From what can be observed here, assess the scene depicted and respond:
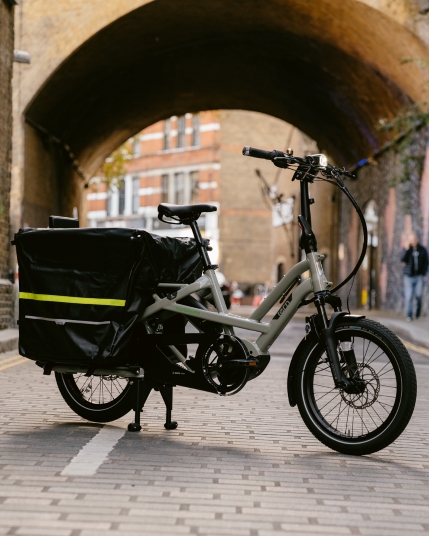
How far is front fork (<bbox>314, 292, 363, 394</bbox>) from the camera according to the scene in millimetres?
5031

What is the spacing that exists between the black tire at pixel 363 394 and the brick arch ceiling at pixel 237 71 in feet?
45.9

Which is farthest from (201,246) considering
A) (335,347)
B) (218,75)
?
(218,75)

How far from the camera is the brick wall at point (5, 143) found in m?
14.0

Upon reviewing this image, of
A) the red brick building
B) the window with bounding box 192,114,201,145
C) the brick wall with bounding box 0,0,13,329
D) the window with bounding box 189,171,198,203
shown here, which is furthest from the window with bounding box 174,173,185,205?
the brick wall with bounding box 0,0,13,329

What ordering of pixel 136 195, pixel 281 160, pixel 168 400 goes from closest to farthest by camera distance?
pixel 281 160 < pixel 168 400 < pixel 136 195

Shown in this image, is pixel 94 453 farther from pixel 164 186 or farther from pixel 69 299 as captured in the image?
pixel 164 186

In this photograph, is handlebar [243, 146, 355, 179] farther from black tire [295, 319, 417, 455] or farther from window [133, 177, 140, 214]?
window [133, 177, 140, 214]

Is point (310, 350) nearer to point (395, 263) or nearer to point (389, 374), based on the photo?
point (389, 374)

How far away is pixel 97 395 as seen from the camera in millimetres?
5938

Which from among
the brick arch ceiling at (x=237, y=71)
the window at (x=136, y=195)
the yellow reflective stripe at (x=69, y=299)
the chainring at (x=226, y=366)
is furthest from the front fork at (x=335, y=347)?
the window at (x=136, y=195)

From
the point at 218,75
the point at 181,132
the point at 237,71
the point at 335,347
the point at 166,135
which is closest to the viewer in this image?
the point at 335,347

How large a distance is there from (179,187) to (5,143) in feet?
131

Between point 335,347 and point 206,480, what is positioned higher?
point 335,347

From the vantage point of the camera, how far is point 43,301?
5719mm
